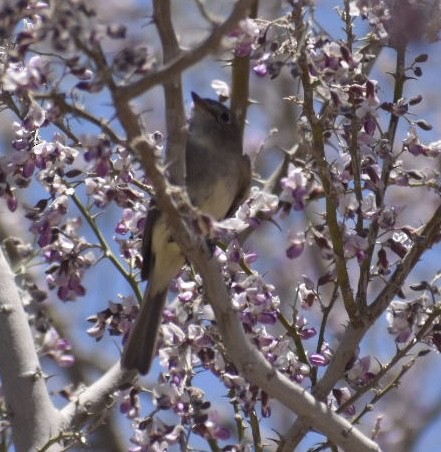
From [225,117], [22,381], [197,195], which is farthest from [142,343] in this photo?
[225,117]

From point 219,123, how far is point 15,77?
231 cm

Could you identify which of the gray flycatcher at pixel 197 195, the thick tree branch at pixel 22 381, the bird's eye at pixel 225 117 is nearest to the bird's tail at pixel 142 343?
the gray flycatcher at pixel 197 195

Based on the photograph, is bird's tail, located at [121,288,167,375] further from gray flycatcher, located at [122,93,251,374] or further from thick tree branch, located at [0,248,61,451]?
thick tree branch, located at [0,248,61,451]

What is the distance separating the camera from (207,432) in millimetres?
3590

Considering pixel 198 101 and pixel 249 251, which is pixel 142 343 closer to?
pixel 249 251

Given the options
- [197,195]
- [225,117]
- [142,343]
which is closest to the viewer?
[142,343]

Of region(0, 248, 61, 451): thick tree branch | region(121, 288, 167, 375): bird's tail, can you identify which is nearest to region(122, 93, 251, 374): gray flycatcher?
region(121, 288, 167, 375): bird's tail

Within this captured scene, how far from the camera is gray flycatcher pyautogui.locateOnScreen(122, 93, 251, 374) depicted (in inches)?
154

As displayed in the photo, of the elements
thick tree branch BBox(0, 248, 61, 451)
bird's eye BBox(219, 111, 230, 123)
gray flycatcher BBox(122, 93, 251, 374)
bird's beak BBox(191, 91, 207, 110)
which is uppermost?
bird's beak BBox(191, 91, 207, 110)

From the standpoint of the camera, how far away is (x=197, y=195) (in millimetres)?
4633

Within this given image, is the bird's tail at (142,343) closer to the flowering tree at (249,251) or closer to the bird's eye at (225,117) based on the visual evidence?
the flowering tree at (249,251)

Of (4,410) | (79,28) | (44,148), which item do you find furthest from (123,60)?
(4,410)

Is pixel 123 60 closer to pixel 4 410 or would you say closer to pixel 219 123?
pixel 4 410

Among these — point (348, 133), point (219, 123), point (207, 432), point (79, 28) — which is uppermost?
point (219, 123)
